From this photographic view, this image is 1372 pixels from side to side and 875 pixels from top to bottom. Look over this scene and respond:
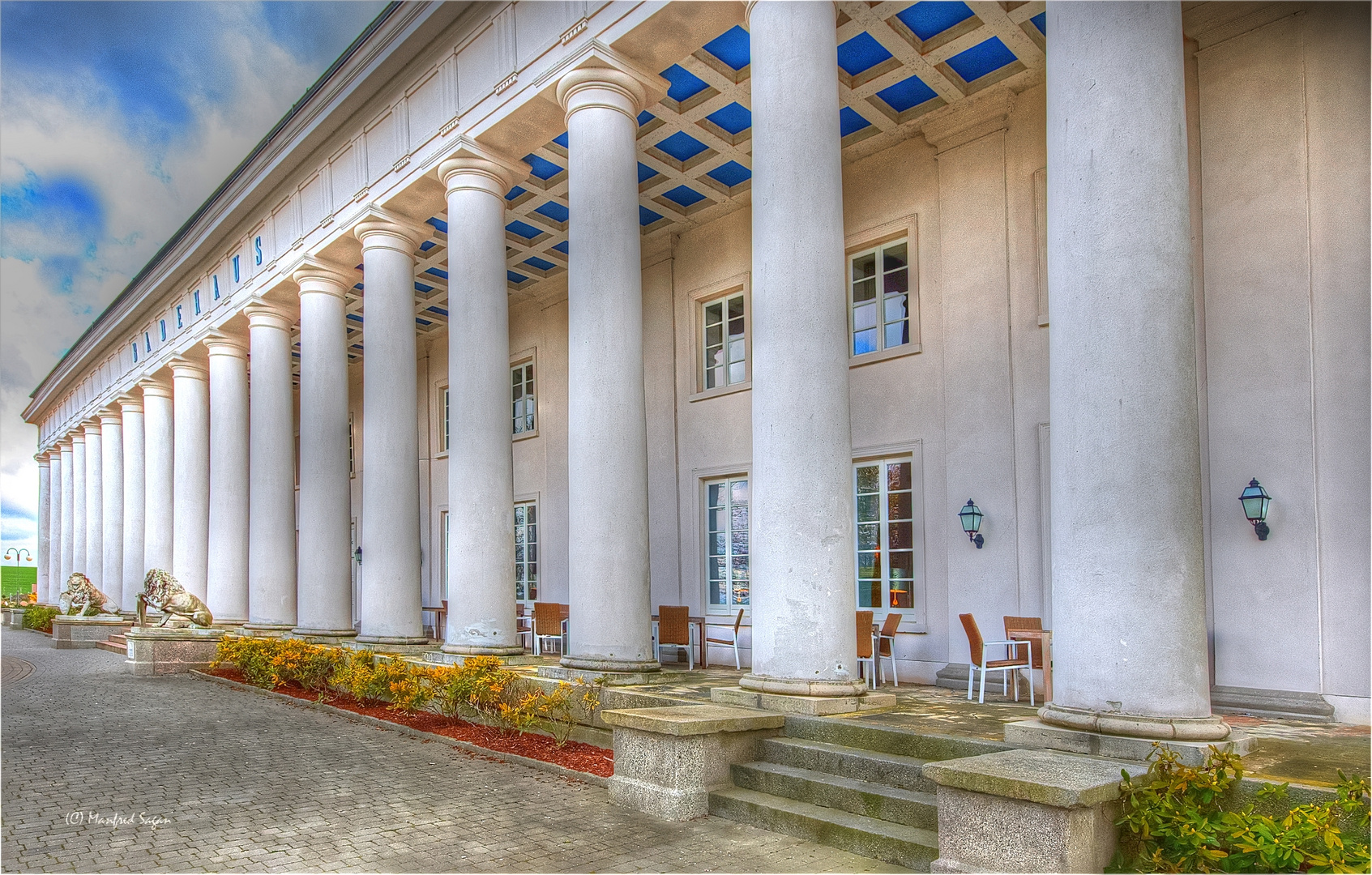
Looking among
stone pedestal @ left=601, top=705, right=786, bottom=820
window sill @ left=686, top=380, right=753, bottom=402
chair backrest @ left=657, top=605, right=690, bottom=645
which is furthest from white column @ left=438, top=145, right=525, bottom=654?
stone pedestal @ left=601, top=705, right=786, bottom=820

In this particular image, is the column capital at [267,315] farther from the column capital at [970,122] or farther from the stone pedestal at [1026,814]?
the stone pedestal at [1026,814]

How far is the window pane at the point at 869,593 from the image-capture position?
41.3 feet

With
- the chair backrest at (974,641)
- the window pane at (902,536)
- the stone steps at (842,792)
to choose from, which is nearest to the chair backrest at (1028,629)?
the chair backrest at (974,641)

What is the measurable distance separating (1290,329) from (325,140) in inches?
589

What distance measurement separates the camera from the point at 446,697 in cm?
1001

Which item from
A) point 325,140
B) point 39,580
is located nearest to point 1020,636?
point 325,140

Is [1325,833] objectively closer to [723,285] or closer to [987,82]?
[987,82]

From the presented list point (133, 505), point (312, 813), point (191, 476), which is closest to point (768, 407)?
point (312, 813)

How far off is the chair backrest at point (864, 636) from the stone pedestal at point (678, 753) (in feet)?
11.2

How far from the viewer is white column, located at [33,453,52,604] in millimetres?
40719

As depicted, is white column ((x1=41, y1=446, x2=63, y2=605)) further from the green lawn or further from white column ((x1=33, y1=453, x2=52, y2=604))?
the green lawn

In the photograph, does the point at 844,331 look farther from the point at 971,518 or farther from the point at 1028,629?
the point at 1028,629

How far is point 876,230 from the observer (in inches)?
507

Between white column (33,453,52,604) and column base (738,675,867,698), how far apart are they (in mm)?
44496
